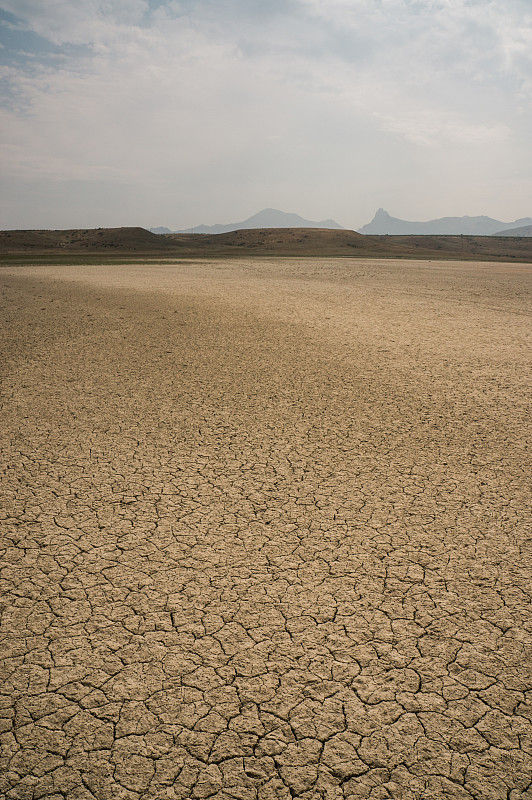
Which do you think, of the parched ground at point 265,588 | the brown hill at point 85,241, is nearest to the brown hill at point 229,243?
the brown hill at point 85,241

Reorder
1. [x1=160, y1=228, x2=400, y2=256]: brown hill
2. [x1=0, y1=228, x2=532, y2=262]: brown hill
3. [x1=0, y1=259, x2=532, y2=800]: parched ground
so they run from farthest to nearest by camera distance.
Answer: [x1=160, y1=228, x2=400, y2=256]: brown hill
[x1=0, y1=228, x2=532, y2=262]: brown hill
[x1=0, y1=259, x2=532, y2=800]: parched ground

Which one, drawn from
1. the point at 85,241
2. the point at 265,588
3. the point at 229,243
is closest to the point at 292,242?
the point at 229,243

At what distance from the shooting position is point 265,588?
9.42 ft

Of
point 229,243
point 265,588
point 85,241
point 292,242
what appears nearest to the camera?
point 265,588

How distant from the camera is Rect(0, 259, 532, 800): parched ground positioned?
1.93m

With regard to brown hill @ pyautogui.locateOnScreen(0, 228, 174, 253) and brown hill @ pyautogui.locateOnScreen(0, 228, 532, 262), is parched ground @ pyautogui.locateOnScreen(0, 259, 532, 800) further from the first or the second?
brown hill @ pyautogui.locateOnScreen(0, 228, 174, 253)

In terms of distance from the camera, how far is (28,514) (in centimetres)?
359

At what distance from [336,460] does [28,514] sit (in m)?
2.52

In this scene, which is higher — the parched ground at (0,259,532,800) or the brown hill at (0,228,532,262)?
the brown hill at (0,228,532,262)

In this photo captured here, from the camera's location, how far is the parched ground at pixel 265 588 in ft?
6.33

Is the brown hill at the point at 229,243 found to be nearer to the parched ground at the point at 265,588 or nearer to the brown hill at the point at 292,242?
the brown hill at the point at 292,242

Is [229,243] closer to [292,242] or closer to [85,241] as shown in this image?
[292,242]

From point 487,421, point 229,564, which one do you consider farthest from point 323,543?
point 487,421

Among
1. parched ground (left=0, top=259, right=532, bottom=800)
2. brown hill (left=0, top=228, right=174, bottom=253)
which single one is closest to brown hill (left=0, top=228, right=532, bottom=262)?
brown hill (left=0, top=228, right=174, bottom=253)
